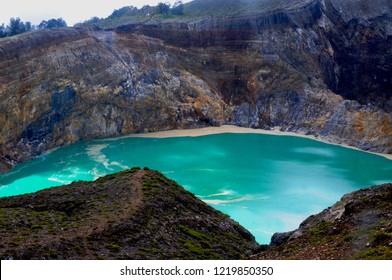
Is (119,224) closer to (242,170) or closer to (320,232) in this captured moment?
(320,232)

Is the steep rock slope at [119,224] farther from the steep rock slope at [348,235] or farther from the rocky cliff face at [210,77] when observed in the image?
the rocky cliff face at [210,77]

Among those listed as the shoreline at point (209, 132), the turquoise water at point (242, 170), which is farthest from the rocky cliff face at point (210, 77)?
the turquoise water at point (242, 170)

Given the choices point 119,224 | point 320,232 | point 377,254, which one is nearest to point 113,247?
point 119,224

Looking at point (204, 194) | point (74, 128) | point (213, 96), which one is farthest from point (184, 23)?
point (204, 194)

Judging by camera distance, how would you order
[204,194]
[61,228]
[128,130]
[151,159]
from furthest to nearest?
[128,130] → [151,159] → [204,194] → [61,228]

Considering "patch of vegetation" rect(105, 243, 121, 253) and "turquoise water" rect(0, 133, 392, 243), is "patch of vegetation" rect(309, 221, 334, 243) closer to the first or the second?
"patch of vegetation" rect(105, 243, 121, 253)

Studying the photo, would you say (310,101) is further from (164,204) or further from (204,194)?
(164,204)
